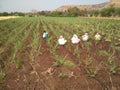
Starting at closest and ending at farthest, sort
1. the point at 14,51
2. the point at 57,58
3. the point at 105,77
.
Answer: the point at 105,77
the point at 57,58
the point at 14,51

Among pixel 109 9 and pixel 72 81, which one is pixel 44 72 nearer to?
pixel 72 81

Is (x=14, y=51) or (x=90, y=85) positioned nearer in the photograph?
(x=90, y=85)

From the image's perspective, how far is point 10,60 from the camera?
6871mm

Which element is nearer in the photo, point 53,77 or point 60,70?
point 53,77

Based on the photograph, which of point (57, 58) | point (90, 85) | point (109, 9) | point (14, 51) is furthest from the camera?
point (109, 9)

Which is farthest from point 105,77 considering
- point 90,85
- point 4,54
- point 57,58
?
point 4,54

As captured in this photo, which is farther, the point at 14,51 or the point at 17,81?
the point at 14,51

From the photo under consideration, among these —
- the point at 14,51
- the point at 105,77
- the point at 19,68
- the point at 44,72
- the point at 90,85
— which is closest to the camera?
the point at 90,85

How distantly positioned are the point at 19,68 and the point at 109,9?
4042 cm

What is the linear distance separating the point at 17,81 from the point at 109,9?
41.3m

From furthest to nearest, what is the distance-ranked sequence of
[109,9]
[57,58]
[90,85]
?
1. [109,9]
2. [57,58]
3. [90,85]

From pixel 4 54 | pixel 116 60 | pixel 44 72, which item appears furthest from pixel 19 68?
pixel 116 60

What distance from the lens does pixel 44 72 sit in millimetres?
5590

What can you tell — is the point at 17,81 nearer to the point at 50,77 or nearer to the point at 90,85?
the point at 50,77
